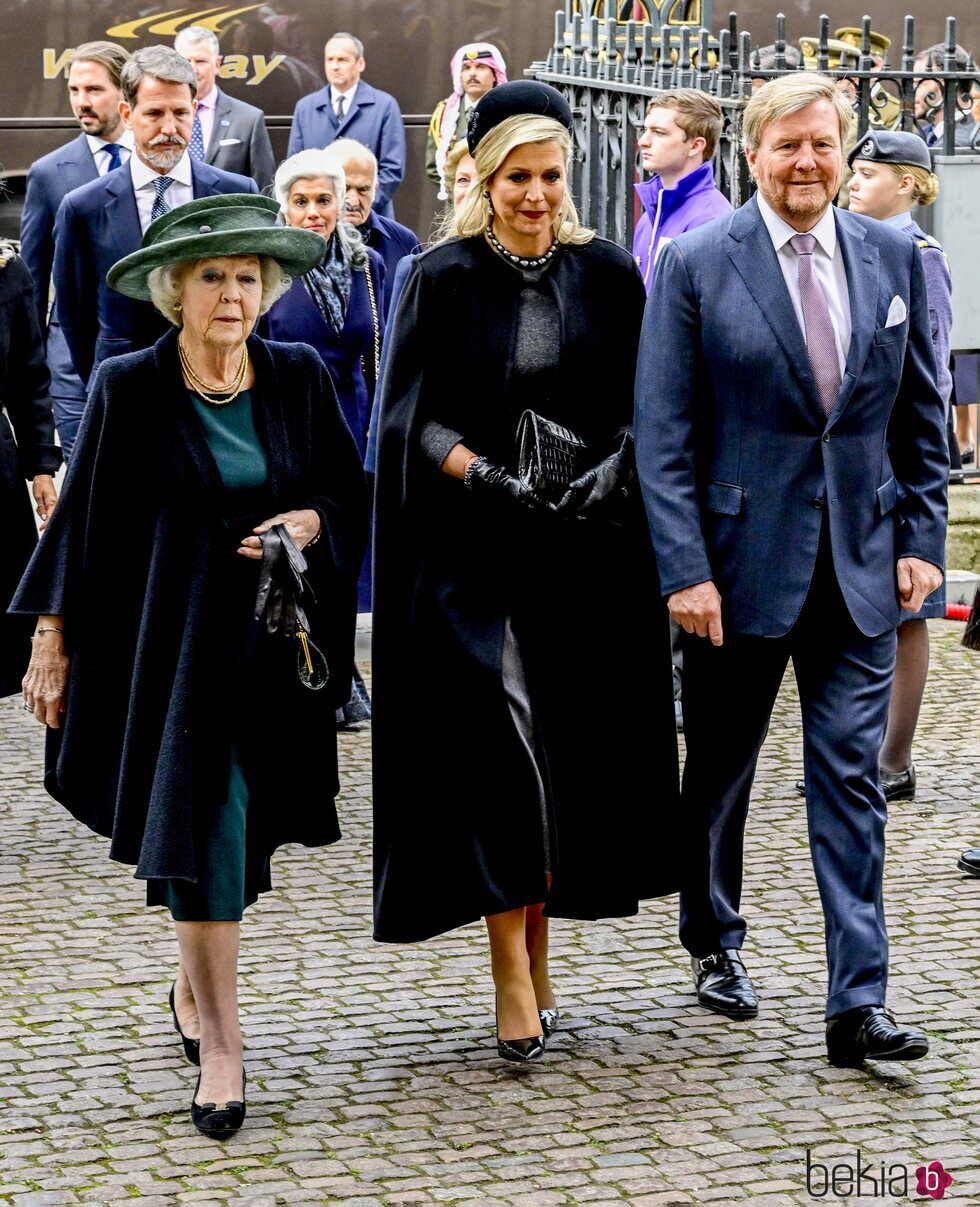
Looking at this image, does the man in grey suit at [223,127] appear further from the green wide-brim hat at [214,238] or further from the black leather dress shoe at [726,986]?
the black leather dress shoe at [726,986]

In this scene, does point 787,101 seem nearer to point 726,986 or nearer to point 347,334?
point 726,986

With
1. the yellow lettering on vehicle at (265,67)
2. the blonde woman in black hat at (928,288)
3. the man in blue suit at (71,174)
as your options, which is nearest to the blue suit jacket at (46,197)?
the man in blue suit at (71,174)

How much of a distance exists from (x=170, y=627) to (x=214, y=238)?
0.80m

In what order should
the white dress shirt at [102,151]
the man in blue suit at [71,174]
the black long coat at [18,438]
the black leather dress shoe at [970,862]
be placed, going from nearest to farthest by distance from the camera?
the black leather dress shoe at [970,862], the black long coat at [18,438], the man in blue suit at [71,174], the white dress shirt at [102,151]

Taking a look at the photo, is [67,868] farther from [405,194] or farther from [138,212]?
[405,194]

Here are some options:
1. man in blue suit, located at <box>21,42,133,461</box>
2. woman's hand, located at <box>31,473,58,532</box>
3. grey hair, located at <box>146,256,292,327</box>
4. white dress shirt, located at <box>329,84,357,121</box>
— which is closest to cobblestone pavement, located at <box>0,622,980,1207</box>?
woman's hand, located at <box>31,473,58,532</box>

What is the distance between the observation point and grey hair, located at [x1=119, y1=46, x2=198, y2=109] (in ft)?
24.5

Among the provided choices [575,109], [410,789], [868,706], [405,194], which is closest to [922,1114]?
[868,706]

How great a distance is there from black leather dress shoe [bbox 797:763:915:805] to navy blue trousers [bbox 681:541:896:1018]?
1.93 m

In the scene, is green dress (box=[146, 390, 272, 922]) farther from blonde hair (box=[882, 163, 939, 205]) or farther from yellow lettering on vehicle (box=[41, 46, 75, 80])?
yellow lettering on vehicle (box=[41, 46, 75, 80])

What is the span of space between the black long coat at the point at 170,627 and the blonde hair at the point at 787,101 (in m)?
1.15

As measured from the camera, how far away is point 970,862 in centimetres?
636

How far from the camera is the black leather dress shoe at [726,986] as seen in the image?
17.2 ft

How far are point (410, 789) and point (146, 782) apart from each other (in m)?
0.65
